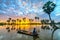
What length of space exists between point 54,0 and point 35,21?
1.09ft

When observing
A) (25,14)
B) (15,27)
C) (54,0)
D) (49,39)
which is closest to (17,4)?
(25,14)

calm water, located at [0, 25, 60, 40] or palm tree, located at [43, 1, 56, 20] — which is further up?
palm tree, located at [43, 1, 56, 20]

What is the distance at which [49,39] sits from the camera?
6.35 feet

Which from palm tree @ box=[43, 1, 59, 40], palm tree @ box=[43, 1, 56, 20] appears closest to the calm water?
palm tree @ box=[43, 1, 59, 40]

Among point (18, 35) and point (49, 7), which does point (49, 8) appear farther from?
point (18, 35)

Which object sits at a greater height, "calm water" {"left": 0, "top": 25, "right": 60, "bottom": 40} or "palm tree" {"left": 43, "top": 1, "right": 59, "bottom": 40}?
"palm tree" {"left": 43, "top": 1, "right": 59, "bottom": 40}

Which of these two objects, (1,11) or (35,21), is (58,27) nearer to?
(35,21)

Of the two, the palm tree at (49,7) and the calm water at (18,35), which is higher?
the palm tree at (49,7)

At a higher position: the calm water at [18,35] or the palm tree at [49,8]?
the palm tree at [49,8]

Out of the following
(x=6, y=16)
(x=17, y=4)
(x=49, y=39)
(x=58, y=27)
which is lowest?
(x=49, y=39)

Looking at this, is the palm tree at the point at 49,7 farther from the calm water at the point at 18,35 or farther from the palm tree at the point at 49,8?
the calm water at the point at 18,35

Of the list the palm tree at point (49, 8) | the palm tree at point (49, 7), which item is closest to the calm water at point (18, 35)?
the palm tree at point (49, 8)

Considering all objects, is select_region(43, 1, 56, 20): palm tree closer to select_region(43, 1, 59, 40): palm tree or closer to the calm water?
select_region(43, 1, 59, 40): palm tree

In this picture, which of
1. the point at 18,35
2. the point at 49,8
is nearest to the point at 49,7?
the point at 49,8
